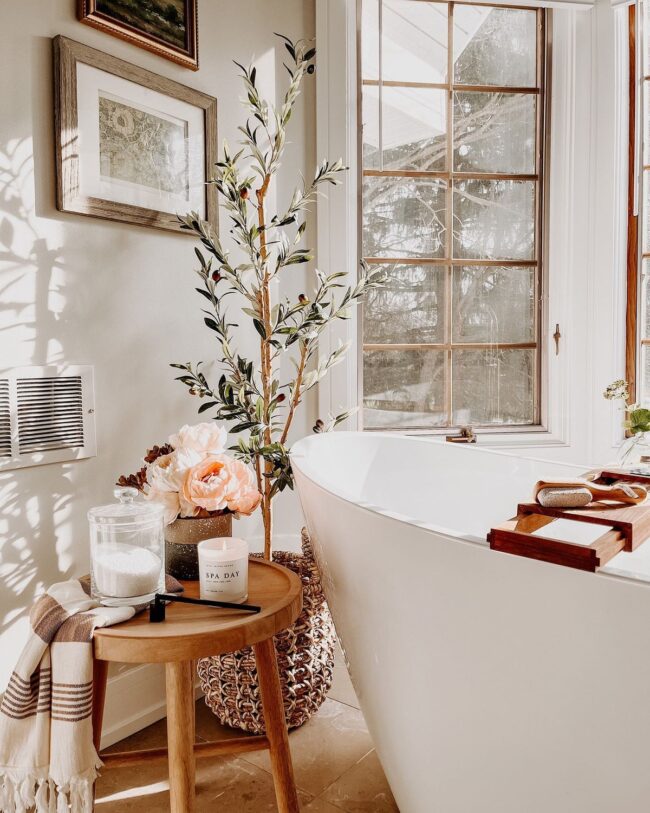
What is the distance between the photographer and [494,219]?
7.56ft

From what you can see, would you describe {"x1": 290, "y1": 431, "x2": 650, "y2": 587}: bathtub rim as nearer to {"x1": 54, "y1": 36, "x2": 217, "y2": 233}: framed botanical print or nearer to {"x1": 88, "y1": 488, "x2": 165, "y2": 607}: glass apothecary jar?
{"x1": 88, "y1": 488, "x2": 165, "y2": 607}: glass apothecary jar

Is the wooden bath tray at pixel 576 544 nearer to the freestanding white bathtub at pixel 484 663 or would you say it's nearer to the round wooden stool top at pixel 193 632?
the freestanding white bathtub at pixel 484 663

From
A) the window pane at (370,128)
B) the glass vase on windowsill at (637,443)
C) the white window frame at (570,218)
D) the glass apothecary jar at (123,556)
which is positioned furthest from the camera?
the window pane at (370,128)

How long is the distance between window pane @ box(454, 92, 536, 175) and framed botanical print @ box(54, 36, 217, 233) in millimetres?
941

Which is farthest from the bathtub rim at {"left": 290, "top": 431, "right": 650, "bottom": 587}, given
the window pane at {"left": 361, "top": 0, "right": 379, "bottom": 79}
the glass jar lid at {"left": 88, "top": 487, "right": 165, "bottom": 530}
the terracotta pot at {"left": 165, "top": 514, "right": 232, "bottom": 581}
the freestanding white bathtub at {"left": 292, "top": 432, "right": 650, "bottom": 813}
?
the window pane at {"left": 361, "top": 0, "right": 379, "bottom": 79}

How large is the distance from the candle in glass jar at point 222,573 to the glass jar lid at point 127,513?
102mm

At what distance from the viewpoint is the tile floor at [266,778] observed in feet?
4.45

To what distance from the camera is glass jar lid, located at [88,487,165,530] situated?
1.06 meters

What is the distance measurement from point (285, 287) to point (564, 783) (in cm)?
159

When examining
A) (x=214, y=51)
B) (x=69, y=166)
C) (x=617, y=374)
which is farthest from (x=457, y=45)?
(x=69, y=166)

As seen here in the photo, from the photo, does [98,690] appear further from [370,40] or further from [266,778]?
[370,40]

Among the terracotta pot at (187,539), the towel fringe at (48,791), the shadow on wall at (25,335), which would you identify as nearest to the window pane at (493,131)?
the shadow on wall at (25,335)

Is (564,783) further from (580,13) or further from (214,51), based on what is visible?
(580,13)

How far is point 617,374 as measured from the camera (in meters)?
2.25
